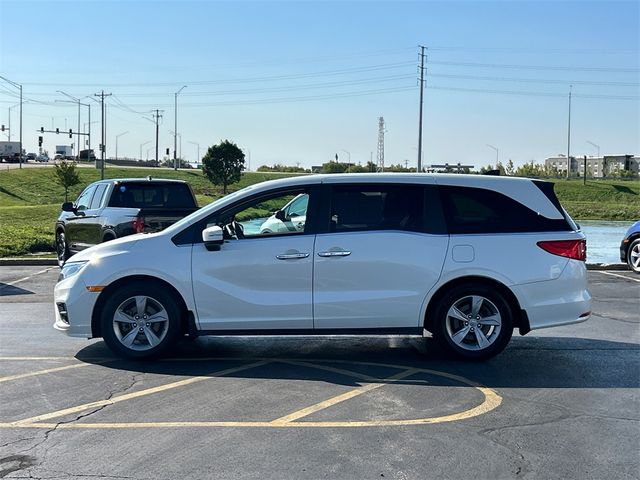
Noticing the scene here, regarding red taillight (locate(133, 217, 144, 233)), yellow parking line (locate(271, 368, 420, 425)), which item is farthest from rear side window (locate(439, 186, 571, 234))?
red taillight (locate(133, 217, 144, 233))

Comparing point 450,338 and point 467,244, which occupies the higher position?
point 467,244

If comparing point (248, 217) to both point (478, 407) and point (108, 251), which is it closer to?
point (108, 251)

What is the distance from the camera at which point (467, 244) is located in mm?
6871

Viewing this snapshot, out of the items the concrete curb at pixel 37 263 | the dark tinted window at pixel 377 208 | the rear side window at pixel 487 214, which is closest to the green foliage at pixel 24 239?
the concrete curb at pixel 37 263

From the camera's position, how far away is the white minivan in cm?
679

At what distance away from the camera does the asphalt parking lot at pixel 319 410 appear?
4387mm

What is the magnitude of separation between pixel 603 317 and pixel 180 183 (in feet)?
26.0

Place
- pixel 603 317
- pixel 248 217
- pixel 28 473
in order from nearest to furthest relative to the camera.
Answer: pixel 28 473, pixel 248 217, pixel 603 317

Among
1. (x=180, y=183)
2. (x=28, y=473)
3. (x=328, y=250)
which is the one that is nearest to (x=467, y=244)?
(x=328, y=250)

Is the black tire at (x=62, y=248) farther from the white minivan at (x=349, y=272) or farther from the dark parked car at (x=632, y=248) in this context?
the dark parked car at (x=632, y=248)

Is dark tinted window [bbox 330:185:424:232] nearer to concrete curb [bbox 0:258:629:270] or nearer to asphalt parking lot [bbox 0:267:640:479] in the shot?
asphalt parking lot [bbox 0:267:640:479]

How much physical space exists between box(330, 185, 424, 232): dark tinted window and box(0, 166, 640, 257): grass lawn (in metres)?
12.3

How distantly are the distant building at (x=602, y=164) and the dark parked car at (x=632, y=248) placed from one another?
107 m

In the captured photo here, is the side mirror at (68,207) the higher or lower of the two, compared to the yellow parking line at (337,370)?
higher
